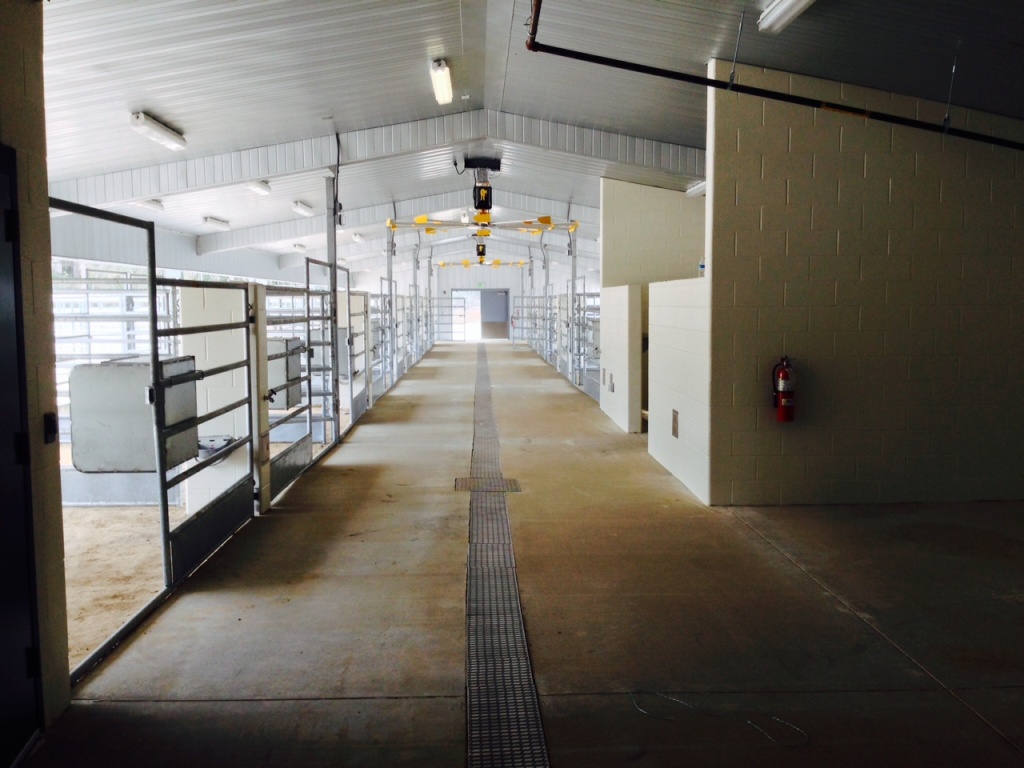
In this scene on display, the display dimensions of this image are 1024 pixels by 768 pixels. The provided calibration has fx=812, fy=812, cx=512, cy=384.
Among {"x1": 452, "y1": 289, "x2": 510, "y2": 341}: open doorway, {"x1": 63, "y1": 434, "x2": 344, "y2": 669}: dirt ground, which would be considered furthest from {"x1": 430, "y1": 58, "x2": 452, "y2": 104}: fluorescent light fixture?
{"x1": 452, "y1": 289, "x2": 510, "y2": 341}: open doorway

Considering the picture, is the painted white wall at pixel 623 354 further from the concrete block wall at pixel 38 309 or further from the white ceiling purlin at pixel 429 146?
the concrete block wall at pixel 38 309

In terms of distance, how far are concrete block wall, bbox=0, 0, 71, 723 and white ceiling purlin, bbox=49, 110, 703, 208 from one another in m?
7.01

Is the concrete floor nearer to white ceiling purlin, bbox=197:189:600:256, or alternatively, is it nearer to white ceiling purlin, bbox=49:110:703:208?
white ceiling purlin, bbox=49:110:703:208

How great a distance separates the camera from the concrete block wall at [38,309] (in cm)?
282

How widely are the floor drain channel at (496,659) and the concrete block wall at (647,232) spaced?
530cm

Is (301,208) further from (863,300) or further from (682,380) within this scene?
(863,300)

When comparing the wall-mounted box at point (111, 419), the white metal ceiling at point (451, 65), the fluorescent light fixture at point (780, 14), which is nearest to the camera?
the fluorescent light fixture at point (780, 14)

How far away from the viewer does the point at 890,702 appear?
310cm

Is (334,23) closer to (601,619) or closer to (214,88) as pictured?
(214,88)

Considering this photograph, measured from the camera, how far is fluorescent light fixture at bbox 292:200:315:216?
1474 cm

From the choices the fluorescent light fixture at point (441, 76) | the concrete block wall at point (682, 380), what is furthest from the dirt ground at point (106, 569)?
the fluorescent light fixture at point (441, 76)

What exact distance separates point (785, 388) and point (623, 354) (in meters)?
4.41

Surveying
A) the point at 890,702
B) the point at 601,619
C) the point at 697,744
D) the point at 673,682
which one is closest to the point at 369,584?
the point at 601,619

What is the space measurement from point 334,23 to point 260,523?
3.85 m
